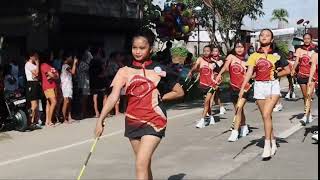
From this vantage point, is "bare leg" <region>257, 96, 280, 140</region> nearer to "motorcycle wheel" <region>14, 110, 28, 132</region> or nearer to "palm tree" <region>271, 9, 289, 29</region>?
"motorcycle wheel" <region>14, 110, 28, 132</region>

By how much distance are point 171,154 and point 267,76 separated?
2.00m

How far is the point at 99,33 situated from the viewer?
2117 cm

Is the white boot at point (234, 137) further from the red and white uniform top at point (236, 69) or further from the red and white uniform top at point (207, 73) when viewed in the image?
the red and white uniform top at point (207, 73)

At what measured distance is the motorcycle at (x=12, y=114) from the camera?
12328mm

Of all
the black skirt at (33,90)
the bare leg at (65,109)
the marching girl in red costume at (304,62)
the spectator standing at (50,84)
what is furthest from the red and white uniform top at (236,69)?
the black skirt at (33,90)

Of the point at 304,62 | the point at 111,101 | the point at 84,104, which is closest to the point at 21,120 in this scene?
the point at 84,104

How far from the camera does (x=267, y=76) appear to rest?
29.9 ft

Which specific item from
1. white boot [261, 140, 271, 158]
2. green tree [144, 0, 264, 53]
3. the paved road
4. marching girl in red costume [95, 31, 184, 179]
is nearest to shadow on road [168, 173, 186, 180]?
the paved road

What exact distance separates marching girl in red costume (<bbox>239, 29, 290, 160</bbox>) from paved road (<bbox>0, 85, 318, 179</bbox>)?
1.72 feet

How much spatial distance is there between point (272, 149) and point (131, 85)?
392 cm

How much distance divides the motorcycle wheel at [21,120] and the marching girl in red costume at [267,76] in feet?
17.1

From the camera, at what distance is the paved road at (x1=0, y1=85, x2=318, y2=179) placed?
8156mm

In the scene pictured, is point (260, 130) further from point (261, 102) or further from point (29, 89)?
point (29, 89)

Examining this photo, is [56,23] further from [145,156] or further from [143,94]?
[145,156]
